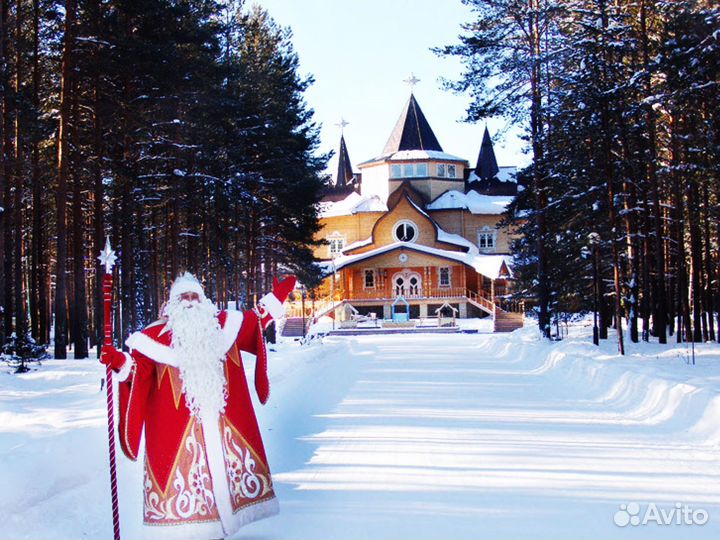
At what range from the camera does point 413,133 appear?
198ft

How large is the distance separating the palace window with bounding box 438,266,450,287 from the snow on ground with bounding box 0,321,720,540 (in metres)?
38.7

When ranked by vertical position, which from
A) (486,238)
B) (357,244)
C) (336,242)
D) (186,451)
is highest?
(336,242)

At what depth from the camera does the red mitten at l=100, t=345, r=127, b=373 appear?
15.8 feet

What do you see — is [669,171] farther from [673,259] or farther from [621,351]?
[673,259]

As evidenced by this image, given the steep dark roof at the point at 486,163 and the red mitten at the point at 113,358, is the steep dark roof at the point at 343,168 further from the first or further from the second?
the red mitten at the point at 113,358

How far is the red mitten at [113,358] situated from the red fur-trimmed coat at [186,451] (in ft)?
0.34

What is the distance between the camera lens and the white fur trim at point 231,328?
529cm

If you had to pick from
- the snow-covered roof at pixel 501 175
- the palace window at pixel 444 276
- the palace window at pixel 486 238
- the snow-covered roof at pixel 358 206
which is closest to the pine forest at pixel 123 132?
the palace window at pixel 444 276

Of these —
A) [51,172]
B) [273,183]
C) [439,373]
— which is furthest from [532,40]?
A: [51,172]

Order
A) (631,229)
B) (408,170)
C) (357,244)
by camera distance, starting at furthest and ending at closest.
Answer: (408,170), (357,244), (631,229)

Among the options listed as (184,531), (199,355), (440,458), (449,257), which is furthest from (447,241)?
(184,531)

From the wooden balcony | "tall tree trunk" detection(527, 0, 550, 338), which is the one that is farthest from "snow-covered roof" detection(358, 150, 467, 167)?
"tall tree trunk" detection(527, 0, 550, 338)

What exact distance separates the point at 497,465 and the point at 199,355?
3211mm

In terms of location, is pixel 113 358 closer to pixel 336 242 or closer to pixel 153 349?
pixel 153 349
